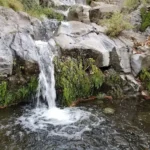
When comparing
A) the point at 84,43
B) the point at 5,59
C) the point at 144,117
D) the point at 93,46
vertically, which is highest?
the point at 84,43

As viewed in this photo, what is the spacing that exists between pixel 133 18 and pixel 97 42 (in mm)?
4483

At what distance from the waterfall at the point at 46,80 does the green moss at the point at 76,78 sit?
0.79 ft

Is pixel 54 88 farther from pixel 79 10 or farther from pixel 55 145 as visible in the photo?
pixel 79 10

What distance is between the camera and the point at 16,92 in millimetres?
10258

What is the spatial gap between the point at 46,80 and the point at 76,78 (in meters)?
1.24

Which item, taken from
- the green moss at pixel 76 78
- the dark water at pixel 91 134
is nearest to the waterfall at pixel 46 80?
the green moss at pixel 76 78

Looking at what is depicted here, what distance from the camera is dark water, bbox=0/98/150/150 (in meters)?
7.74

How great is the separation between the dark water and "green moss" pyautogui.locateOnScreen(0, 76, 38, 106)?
0.34 metres

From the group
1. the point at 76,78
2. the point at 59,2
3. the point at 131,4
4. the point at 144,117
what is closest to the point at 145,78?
the point at 144,117

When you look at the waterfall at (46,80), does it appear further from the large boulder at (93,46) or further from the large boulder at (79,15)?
the large boulder at (79,15)

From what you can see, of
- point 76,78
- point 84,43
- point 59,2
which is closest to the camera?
point 76,78

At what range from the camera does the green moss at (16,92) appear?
9.92 m

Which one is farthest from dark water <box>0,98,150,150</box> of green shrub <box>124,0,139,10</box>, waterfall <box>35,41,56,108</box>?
green shrub <box>124,0,139,10</box>

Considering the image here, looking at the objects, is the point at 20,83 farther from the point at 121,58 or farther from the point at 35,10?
the point at 35,10
